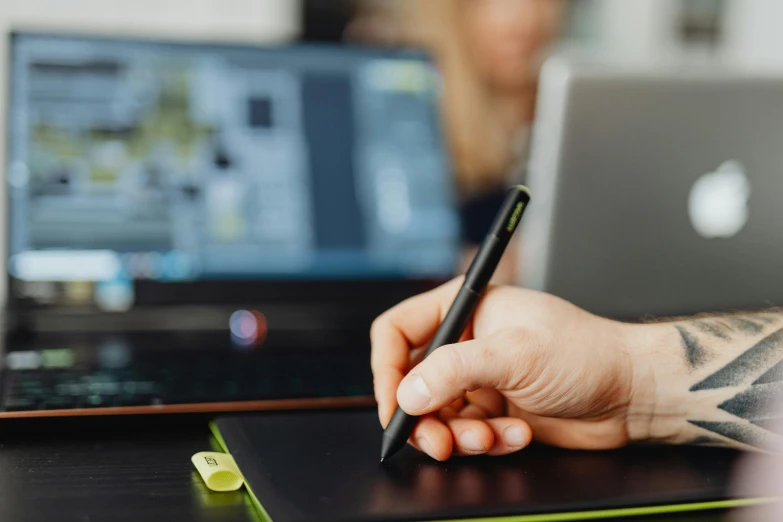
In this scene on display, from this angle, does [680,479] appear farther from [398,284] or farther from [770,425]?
[398,284]

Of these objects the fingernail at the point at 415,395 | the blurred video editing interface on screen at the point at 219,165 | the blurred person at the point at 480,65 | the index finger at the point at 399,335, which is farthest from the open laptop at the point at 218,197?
the blurred person at the point at 480,65

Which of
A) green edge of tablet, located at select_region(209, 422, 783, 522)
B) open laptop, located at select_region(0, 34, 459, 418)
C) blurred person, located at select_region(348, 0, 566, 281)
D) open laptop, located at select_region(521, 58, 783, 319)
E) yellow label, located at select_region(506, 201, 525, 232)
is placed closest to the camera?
green edge of tablet, located at select_region(209, 422, 783, 522)

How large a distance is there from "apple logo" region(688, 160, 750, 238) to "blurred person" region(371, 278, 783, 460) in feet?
0.60

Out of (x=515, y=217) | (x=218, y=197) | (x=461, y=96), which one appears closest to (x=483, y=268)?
(x=515, y=217)

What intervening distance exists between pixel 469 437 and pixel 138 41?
2.32 ft

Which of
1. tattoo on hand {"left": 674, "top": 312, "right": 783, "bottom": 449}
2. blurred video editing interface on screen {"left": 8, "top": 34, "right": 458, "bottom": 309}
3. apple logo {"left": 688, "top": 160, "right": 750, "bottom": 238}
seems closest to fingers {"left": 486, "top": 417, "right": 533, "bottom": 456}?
tattoo on hand {"left": 674, "top": 312, "right": 783, "bottom": 449}

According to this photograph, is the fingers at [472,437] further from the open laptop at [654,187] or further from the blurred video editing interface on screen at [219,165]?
the blurred video editing interface on screen at [219,165]

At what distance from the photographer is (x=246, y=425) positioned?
51 centimetres

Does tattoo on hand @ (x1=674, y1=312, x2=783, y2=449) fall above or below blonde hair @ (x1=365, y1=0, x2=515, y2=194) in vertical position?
below

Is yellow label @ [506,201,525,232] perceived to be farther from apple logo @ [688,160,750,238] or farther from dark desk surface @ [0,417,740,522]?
apple logo @ [688,160,750,238]

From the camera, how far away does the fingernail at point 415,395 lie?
1.46 feet

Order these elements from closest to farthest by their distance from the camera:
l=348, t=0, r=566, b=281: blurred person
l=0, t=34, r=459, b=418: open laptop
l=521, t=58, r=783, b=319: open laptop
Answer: l=521, t=58, r=783, b=319: open laptop
l=0, t=34, r=459, b=418: open laptop
l=348, t=0, r=566, b=281: blurred person

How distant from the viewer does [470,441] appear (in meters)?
0.46

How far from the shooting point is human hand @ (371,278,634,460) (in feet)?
1.47
